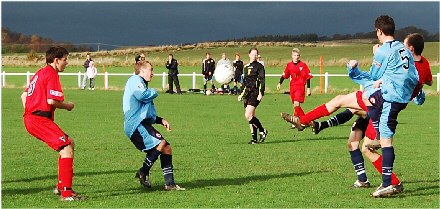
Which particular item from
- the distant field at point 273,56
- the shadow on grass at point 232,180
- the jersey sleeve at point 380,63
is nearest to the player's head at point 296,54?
the shadow on grass at point 232,180

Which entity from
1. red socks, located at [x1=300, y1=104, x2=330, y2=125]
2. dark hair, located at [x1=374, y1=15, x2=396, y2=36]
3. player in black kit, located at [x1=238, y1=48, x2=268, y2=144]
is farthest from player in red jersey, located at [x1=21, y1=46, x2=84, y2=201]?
player in black kit, located at [x1=238, y1=48, x2=268, y2=144]

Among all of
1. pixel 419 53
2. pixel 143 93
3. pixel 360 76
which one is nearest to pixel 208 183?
Result: pixel 143 93

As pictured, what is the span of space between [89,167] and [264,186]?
364 cm

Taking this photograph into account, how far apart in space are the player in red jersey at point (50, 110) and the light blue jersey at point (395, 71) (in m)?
3.85

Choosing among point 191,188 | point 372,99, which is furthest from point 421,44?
point 191,188

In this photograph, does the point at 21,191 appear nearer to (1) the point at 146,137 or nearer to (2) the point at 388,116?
(1) the point at 146,137

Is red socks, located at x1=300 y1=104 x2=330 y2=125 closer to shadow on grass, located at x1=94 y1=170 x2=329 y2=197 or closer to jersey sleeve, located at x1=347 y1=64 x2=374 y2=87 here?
jersey sleeve, located at x1=347 y1=64 x2=374 y2=87

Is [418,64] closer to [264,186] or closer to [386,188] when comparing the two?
[386,188]

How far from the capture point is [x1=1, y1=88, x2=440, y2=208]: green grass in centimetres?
1069

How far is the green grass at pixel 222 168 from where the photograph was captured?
1069 cm

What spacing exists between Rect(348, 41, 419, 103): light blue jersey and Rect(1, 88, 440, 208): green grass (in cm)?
133

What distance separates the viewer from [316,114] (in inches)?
478

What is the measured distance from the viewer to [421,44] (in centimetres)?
1131

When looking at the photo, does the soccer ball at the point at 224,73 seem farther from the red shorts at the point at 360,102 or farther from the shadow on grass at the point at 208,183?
the red shorts at the point at 360,102
